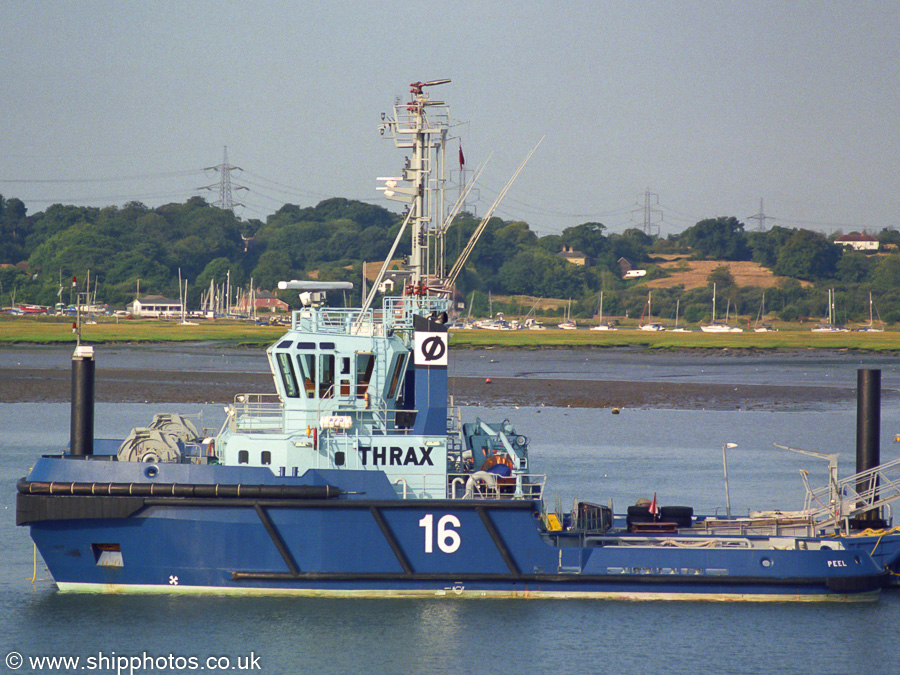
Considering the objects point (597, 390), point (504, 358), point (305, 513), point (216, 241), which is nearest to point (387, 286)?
point (305, 513)

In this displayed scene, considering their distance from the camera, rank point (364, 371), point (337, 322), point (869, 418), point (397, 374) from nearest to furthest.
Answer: point (364, 371) → point (397, 374) → point (337, 322) → point (869, 418)

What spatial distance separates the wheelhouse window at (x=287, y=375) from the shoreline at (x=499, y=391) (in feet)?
83.7

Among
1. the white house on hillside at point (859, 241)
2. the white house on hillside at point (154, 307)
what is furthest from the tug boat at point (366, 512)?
the white house on hillside at point (859, 241)

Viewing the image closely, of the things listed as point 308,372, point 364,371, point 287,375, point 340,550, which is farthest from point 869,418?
point 287,375

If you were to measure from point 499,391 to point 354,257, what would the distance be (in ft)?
259

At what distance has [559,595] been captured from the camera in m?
15.9

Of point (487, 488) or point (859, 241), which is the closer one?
point (487, 488)

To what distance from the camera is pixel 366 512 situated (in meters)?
15.5

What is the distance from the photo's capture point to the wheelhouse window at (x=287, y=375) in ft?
53.8

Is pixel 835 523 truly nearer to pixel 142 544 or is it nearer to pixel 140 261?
pixel 142 544

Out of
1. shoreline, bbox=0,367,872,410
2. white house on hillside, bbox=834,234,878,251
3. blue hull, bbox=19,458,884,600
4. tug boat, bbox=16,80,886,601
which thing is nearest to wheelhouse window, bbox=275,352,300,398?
tug boat, bbox=16,80,886,601

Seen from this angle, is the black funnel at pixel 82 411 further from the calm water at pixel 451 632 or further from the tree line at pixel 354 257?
the tree line at pixel 354 257

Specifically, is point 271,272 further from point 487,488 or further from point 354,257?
point 487,488

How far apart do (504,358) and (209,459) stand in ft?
161
